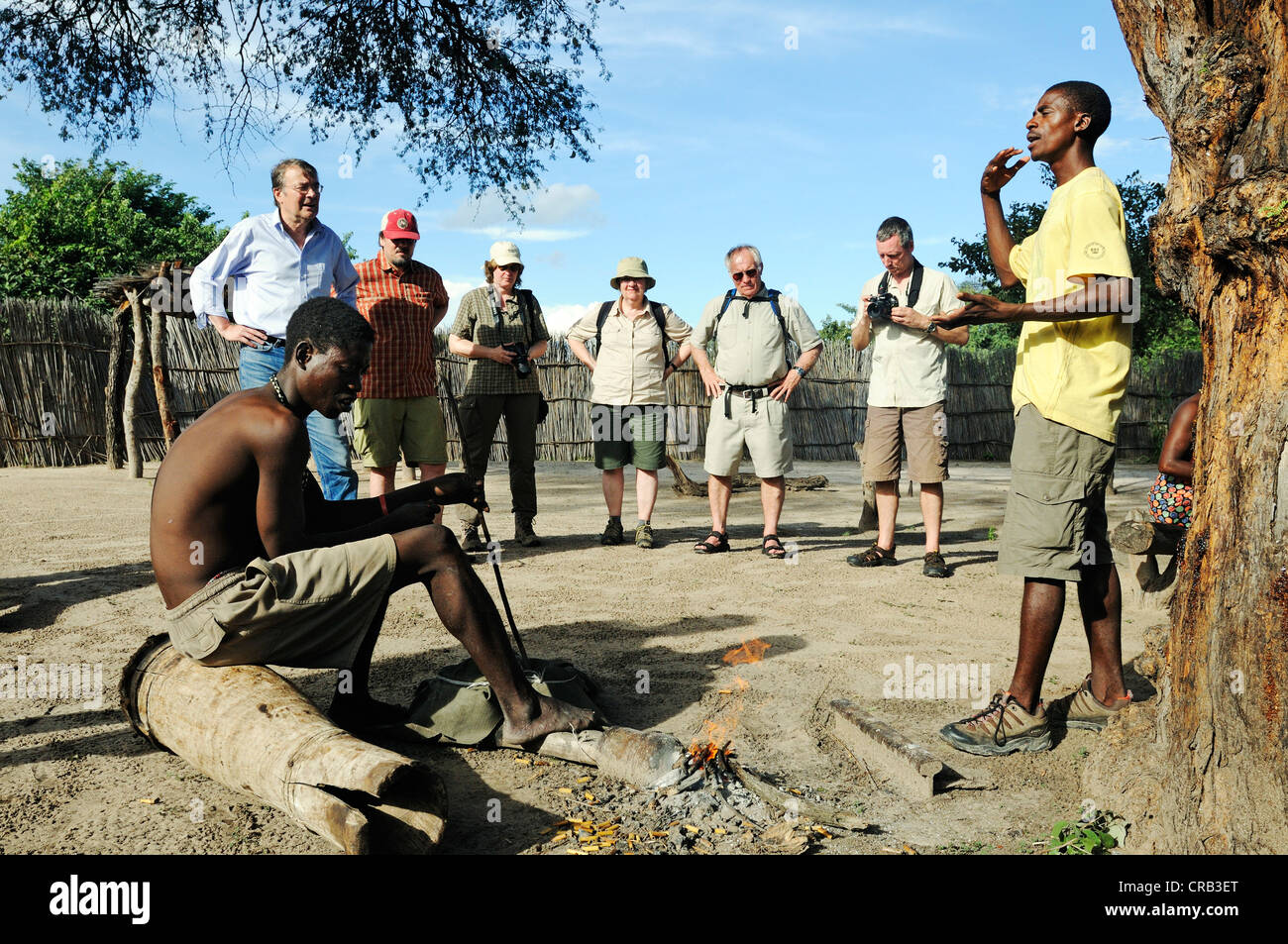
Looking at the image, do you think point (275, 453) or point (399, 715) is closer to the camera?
point (275, 453)

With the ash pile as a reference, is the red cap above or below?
above

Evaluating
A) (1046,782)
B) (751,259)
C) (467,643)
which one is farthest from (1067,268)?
(751,259)

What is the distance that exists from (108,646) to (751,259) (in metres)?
4.42

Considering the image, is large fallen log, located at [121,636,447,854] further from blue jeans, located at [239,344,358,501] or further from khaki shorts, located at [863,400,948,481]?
khaki shorts, located at [863,400,948,481]

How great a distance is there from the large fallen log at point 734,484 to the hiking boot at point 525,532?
310cm

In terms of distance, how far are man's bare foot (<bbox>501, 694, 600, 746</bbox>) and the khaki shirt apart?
12.3ft

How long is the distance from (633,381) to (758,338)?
3.09 ft

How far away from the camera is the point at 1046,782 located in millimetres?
3088

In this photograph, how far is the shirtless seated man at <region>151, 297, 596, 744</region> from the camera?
2.97 meters

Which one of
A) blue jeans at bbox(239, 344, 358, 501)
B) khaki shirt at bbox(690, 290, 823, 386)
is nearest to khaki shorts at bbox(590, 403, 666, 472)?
khaki shirt at bbox(690, 290, 823, 386)

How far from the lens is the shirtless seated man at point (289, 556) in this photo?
2.97 m
